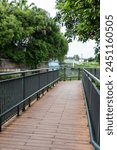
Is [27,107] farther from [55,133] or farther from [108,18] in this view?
[108,18]

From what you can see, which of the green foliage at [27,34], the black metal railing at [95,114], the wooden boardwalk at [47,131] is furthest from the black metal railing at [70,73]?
the black metal railing at [95,114]

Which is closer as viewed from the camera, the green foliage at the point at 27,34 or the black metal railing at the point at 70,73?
the green foliage at the point at 27,34

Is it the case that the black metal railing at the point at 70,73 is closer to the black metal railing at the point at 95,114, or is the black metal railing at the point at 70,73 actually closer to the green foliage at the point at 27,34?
the green foliage at the point at 27,34

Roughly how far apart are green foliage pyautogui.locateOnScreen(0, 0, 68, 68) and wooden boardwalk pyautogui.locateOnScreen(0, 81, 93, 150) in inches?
580

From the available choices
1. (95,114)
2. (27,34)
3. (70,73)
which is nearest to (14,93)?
(95,114)

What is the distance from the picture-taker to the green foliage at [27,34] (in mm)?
22844

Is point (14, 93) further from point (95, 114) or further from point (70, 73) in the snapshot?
point (70, 73)

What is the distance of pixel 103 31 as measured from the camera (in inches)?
134

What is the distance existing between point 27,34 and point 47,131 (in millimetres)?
19165

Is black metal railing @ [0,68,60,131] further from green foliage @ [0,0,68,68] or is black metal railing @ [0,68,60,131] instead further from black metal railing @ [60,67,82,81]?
black metal railing @ [60,67,82,81]

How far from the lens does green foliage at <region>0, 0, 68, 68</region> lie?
74.9ft

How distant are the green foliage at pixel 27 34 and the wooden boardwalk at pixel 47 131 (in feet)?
48.4

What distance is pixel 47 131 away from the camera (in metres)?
6.15

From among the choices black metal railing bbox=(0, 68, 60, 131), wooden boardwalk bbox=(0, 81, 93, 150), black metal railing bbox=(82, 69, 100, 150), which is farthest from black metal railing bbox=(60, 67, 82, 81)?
black metal railing bbox=(82, 69, 100, 150)
